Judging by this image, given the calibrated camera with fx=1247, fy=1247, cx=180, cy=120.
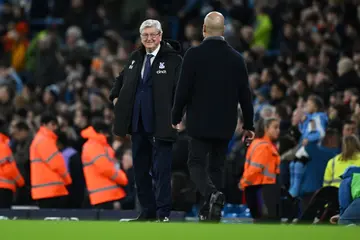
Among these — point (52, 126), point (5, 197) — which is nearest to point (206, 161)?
point (52, 126)

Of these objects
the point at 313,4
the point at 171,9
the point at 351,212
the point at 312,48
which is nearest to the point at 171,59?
the point at 351,212

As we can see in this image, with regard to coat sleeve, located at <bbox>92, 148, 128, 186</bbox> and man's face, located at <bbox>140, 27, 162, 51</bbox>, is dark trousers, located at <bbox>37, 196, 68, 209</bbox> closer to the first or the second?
coat sleeve, located at <bbox>92, 148, 128, 186</bbox>

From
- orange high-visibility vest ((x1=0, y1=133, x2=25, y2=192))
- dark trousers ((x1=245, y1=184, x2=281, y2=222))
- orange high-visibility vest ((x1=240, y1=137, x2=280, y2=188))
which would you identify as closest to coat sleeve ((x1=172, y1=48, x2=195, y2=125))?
orange high-visibility vest ((x1=240, y1=137, x2=280, y2=188))

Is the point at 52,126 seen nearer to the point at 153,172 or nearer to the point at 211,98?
→ the point at 153,172

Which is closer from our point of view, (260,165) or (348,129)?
(260,165)

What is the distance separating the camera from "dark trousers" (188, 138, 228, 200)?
45.2 feet

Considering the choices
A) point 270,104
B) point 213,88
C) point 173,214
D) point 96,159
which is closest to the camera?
point 213,88

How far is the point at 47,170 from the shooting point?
65.0ft

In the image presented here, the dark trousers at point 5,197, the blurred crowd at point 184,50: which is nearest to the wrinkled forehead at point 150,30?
the blurred crowd at point 184,50

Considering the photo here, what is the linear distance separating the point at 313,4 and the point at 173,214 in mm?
9561

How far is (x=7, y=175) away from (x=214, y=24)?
7.29m

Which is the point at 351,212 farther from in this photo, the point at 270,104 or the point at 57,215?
the point at 270,104

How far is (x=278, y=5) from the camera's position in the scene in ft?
90.7

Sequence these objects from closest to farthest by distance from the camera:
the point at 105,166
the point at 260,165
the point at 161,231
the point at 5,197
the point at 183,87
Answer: the point at 161,231 → the point at 183,87 → the point at 260,165 → the point at 105,166 → the point at 5,197
